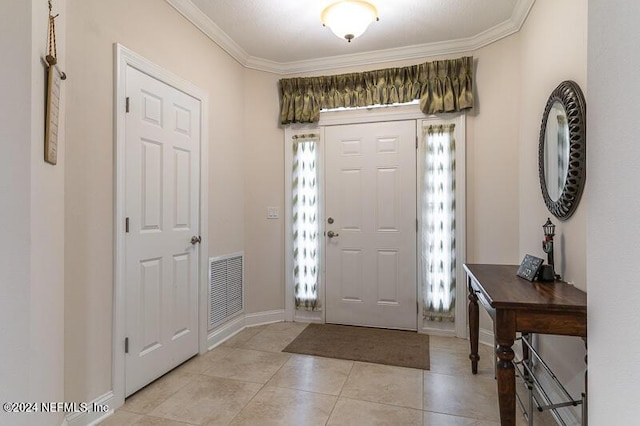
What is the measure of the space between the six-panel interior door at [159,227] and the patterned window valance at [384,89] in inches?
44.4

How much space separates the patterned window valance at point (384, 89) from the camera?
3064 millimetres

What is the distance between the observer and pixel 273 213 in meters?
3.60

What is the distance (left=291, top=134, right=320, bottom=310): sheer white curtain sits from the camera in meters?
3.56

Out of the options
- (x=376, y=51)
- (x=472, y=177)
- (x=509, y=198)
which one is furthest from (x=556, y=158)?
(x=376, y=51)

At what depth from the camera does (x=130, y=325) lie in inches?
83.3

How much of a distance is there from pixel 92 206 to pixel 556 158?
2654mm

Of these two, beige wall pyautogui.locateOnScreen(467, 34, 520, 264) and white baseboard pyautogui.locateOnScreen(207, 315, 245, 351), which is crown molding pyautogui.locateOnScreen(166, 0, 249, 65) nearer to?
beige wall pyautogui.locateOnScreen(467, 34, 520, 264)

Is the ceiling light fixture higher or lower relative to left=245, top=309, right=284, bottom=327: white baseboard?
higher

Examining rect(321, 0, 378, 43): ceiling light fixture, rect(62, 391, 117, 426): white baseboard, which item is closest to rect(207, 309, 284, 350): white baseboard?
rect(62, 391, 117, 426): white baseboard

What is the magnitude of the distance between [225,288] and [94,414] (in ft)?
4.56

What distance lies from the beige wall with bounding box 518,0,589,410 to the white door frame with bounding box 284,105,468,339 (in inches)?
19.5

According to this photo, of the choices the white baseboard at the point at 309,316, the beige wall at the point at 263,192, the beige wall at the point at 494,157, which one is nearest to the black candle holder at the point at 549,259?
the beige wall at the point at 494,157

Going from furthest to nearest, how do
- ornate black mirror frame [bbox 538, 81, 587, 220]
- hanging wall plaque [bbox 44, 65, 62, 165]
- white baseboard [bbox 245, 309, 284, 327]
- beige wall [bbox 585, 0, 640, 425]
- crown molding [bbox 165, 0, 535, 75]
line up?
white baseboard [bbox 245, 309, 284, 327]
crown molding [bbox 165, 0, 535, 75]
ornate black mirror frame [bbox 538, 81, 587, 220]
hanging wall plaque [bbox 44, 65, 62, 165]
beige wall [bbox 585, 0, 640, 425]

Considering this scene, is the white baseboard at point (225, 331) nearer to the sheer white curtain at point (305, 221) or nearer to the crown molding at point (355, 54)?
the sheer white curtain at point (305, 221)
